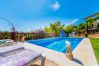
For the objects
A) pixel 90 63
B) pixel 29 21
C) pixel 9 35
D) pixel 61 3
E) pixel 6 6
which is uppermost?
pixel 61 3

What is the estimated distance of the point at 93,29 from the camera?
1267 inches

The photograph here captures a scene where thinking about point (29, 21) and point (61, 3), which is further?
point (61, 3)

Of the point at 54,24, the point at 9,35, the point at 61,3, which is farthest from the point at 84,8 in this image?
the point at 9,35

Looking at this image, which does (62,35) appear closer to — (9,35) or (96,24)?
(9,35)

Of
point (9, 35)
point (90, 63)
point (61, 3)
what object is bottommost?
point (90, 63)

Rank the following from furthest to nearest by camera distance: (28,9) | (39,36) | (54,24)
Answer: (54,24) → (28,9) → (39,36)

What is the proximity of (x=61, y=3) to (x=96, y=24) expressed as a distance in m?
15.3

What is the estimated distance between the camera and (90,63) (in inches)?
239

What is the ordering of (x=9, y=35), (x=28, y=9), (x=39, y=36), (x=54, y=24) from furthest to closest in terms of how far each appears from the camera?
(x=54, y=24)
(x=28, y=9)
(x=39, y=36)
(x=9, y=35)

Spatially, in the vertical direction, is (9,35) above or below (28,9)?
below

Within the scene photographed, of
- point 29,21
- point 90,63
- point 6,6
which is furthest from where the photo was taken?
point 29,21

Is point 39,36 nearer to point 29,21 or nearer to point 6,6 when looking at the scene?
point 6,6

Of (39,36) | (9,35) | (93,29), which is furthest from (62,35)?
(93,29)

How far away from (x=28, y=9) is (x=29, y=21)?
5334 millimetres
